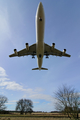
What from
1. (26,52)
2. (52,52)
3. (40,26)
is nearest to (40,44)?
(40,26)

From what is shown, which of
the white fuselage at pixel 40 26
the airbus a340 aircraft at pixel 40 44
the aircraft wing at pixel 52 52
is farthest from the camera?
the aircraft wing at pixel 52 52

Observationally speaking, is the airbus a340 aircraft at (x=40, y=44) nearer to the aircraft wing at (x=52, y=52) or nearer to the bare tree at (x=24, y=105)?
the aircraft wing at (x=52, y=52)

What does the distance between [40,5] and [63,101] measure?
69.2 feet

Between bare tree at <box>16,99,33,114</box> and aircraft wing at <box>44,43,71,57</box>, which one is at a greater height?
aircraft wing at <box>44,43,71,57</box>

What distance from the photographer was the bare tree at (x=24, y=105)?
54.2 metres

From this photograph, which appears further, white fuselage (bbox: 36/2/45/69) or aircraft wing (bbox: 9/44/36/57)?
aircraft wing (bbox: 9/44/36/57)

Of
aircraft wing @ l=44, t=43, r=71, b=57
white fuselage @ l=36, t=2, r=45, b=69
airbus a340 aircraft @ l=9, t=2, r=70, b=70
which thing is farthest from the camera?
aircraft wing @ l=44, t=43, r=71, b=57

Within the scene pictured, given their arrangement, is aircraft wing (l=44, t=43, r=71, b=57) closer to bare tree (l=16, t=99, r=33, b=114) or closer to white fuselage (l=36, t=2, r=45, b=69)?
white fuselage (l=36, t=2, r=45, b=69)

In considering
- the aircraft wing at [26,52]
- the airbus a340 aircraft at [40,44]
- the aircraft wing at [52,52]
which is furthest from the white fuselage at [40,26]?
the aircraft wing at [52,52]

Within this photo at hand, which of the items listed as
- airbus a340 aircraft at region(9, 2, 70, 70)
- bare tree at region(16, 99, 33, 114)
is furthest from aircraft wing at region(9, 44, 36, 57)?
bare tree at region(16, 99, 33, 114)

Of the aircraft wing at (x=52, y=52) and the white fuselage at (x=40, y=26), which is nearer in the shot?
the white fuselage at (x=40, y=26)

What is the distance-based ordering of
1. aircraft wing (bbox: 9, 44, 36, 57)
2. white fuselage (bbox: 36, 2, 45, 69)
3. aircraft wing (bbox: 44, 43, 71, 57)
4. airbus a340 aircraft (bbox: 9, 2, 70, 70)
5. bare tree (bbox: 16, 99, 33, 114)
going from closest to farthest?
white fuselage (bbox: 36, 2, 45, 69) < airbus a340 aircraft (bbox: 9, 2, 70, 70) < aircraft wing (bbox: 9, 44, 36, 57) < aircraft wing (bbox: 44, 43, 71, 57) < bare tree (bbox: 16, 99, 33, 114)

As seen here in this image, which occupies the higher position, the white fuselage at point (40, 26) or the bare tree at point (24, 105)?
the white fuselage at point (40, 26)

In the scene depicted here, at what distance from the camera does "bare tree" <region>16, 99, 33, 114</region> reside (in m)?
54.2
